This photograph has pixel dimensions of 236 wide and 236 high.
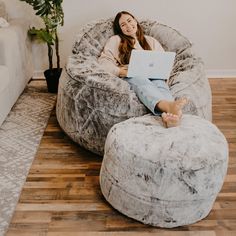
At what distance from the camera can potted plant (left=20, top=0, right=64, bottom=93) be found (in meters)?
3.21

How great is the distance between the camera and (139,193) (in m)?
1.91

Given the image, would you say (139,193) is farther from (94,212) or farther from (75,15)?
(75,15)

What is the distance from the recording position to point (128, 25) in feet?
9.69

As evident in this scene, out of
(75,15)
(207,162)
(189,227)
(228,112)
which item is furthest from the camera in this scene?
(75,15)

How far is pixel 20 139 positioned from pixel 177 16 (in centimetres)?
187

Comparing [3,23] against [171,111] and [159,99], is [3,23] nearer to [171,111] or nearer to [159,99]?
[159,99]

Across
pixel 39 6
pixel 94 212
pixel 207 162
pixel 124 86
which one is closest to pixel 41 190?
pixel 94 212

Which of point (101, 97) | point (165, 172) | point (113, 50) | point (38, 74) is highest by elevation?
point (113, 50)

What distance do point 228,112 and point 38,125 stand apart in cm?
147

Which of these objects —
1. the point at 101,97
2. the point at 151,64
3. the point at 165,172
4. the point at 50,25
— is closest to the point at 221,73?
the point at 151,64

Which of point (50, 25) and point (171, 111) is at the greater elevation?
point (50, 25)

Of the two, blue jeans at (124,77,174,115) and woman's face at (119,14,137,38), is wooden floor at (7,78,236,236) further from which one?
woman's face at (119,14,137,38)

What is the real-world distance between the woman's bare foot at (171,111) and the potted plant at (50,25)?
1454 millimetres

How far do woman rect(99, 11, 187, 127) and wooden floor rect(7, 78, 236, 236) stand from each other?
0.52m
